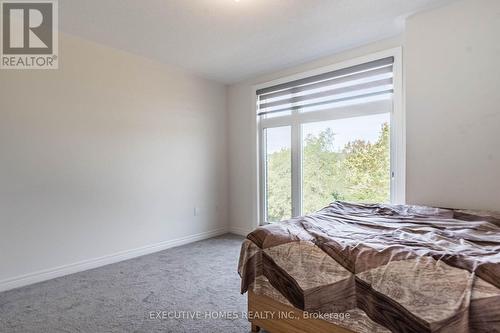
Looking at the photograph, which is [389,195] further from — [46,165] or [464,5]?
[46,165]

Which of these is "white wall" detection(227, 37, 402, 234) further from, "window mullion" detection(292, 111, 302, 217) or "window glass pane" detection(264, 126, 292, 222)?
"window mullion" detection(292, 111, 302, 217)

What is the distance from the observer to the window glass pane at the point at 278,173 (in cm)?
378

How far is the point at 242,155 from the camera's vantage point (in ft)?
13.9

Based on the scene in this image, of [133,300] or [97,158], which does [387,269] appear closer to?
[133,300]

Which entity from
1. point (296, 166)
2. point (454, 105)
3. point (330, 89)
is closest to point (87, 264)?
point (296, 166)

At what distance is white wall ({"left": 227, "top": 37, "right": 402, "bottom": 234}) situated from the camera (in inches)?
161

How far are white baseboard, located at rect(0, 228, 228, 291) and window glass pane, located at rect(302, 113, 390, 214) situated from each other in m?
1.82

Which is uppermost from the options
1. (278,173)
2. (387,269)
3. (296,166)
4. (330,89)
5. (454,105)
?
(330,89)

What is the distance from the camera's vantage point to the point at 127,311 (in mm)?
2039

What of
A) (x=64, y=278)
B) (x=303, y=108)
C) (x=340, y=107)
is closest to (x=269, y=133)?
(x=303, y=108)

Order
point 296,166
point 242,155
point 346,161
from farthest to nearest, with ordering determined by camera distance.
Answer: point 242,155
point 296,166
point 346,161

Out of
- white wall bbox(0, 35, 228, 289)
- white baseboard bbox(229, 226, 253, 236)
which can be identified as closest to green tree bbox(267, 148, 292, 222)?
white baseboard bbox(229, 226, 253, 236)

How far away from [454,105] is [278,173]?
2.18 metres

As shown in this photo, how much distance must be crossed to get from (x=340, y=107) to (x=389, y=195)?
1144 mm
